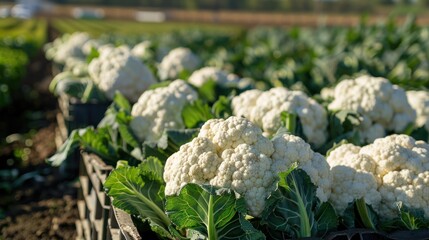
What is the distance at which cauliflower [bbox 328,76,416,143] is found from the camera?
412 cm

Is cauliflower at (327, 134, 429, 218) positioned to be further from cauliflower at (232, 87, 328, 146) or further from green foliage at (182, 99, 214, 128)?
green foliage at (182, 99, 214, 128)

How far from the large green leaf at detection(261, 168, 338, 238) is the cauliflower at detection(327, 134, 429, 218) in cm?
30

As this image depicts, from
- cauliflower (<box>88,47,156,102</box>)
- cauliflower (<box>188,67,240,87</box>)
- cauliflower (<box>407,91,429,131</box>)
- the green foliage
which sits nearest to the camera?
the green foliage

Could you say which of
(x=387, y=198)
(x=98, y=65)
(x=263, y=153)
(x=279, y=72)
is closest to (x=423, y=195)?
(x=387, y=198)

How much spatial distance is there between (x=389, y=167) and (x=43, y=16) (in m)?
64.7

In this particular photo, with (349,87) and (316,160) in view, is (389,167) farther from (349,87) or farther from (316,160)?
(349,87)

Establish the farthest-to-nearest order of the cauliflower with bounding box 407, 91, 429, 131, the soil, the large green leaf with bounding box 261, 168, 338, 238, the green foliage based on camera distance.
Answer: the soil < the cauliflower with bounding box 407, 91, 429, 131 < the green foliage < the large green leaf with bounding box 261, 168, 338, 238

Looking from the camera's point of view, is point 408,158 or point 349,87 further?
point 349,87

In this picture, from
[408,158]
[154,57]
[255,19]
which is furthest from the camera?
[255,19]

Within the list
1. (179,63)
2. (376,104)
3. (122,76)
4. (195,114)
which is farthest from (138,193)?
(179,63)

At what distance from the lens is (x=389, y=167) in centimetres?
285

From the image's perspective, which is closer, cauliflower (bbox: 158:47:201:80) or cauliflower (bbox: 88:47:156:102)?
cauliflower (bbox: 88:47:156:102)

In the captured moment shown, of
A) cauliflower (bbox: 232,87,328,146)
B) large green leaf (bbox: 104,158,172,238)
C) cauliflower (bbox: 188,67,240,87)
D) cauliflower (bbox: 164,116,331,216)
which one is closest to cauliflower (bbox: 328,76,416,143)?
cauliflower (bbox: 232,87,328,146)

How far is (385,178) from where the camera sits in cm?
281
